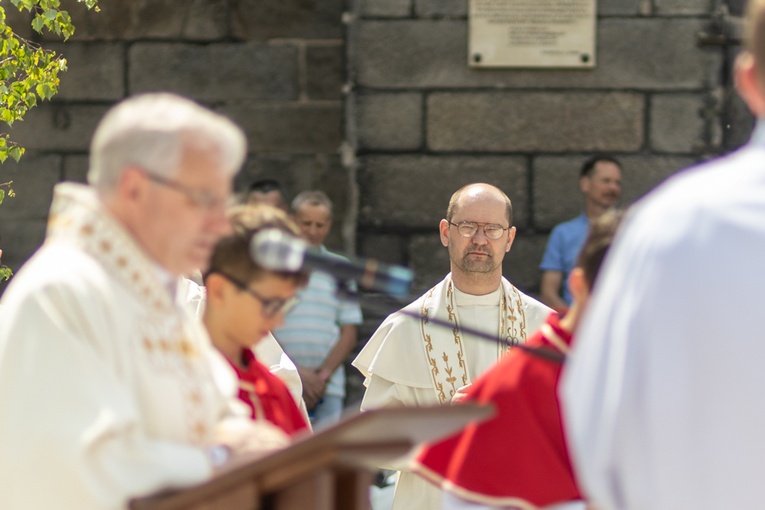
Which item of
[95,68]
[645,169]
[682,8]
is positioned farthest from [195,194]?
[95,68]

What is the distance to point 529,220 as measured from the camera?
775 cm

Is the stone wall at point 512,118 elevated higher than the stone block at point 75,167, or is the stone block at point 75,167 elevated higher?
the stone wall at point 512,118

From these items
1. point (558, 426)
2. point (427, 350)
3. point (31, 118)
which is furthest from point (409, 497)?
point (31, 118)

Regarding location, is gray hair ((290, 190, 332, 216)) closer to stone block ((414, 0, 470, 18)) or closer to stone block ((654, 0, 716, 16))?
stone block ((414, 0, 470, 18))

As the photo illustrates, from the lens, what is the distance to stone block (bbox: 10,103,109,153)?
888cm

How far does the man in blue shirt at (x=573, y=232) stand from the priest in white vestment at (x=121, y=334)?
15.3 feet

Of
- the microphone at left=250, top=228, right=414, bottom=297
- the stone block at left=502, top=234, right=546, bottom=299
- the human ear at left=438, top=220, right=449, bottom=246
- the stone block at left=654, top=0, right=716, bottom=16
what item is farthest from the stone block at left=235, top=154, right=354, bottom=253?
the microphone at left=250, top=228, right=414, bottom=297

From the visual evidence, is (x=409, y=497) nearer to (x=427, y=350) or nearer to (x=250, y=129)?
(x=427, y=350)

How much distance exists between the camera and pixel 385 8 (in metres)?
7.69

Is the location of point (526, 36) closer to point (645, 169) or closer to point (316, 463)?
point (645, 169)

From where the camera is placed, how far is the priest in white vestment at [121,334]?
8.24 feet

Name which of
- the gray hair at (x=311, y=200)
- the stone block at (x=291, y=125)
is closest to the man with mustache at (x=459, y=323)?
the gray hair at (x=311, y=200)

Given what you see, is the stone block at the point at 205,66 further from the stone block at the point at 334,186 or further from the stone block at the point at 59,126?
the stone block at the point at 334,186

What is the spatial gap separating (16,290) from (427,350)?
3346mm
